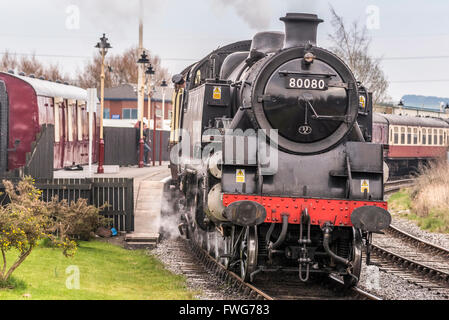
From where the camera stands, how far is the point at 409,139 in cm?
3441

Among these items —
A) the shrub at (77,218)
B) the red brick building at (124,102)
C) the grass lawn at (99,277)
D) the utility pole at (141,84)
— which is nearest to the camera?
the grass lawn at (99,277)

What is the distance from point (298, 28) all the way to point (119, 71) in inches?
2790

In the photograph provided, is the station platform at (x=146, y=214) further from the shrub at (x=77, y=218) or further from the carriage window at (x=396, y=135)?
the carriage window at (x=396, y=135)

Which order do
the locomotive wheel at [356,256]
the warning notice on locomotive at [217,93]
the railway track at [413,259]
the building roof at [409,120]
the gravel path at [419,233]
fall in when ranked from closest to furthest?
the locomotive wheel at [356,256]
the warning notice on locomotive at [217,93]
the railway track at [413,259]
the gravel path at [419,233]
the building roof at [409,120]

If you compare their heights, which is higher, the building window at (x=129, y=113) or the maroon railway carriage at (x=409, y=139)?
the building window at (x=129, y=113)

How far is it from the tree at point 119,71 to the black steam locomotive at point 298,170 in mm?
65087

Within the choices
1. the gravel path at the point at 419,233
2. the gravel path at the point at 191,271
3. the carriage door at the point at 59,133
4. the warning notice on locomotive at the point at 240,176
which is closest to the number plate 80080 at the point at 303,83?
the warning notice on locomotive at the point at 240,176

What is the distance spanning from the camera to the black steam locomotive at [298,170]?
8742mm

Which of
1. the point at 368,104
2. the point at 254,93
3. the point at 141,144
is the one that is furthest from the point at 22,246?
the point at 141,144

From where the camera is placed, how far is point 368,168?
9094mm

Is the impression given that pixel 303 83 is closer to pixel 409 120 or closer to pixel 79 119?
pixel 79 119

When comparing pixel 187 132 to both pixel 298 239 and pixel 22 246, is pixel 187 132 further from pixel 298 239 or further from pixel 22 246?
pixel 22 246

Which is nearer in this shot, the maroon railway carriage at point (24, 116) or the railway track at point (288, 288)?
the railway track at point (288, 288)

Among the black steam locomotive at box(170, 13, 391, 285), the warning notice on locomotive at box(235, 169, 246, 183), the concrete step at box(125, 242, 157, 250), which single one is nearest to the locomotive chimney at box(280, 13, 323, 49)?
the black steam locomotive at box(170, 13, 391, 285)
